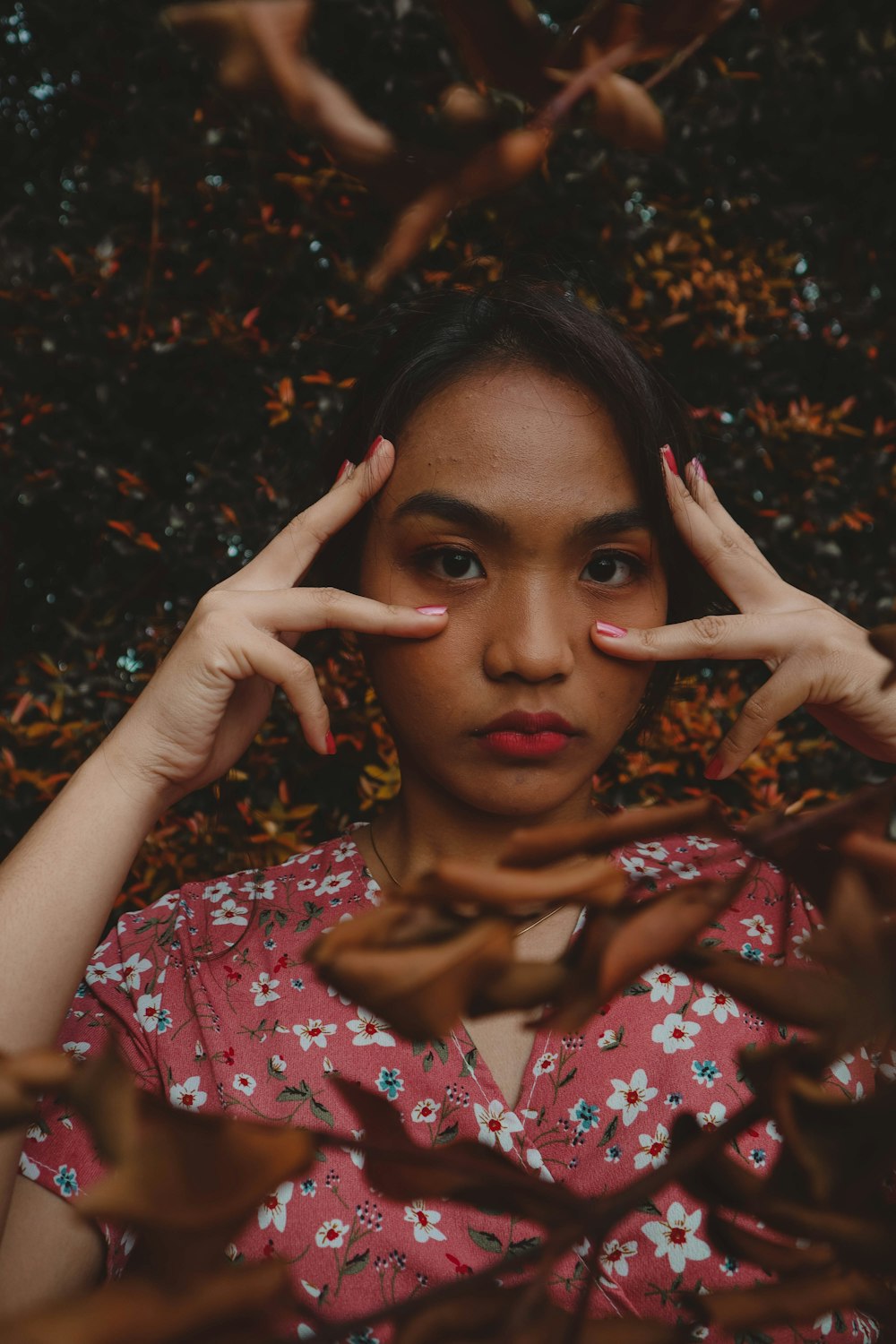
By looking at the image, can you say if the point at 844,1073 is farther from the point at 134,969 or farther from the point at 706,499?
the point at 134,969

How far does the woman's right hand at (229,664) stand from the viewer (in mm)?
1130

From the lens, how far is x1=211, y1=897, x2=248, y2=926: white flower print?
1.36 meters

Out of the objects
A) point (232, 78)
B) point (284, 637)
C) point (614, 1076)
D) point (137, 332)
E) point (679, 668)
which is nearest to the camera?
point (232, 78)

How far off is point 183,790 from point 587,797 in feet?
1.58

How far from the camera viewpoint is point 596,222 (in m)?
1.91

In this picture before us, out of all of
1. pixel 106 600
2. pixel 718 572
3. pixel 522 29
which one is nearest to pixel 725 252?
pixel 718 572

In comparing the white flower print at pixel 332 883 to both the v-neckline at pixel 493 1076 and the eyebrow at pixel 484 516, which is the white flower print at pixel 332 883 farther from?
the eyebrow at pixel 484 516

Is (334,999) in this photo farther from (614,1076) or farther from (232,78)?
(232,78)

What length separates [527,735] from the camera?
1099 mm

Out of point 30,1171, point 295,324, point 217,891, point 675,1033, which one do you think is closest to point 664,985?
point 675,1033

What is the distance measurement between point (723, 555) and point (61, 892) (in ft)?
2.55

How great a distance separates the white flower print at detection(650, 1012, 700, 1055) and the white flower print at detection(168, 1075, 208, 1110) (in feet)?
1.66

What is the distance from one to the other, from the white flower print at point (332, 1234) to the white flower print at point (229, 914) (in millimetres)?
381

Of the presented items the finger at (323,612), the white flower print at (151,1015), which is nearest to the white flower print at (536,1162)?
the white flower print at (151,1015)
